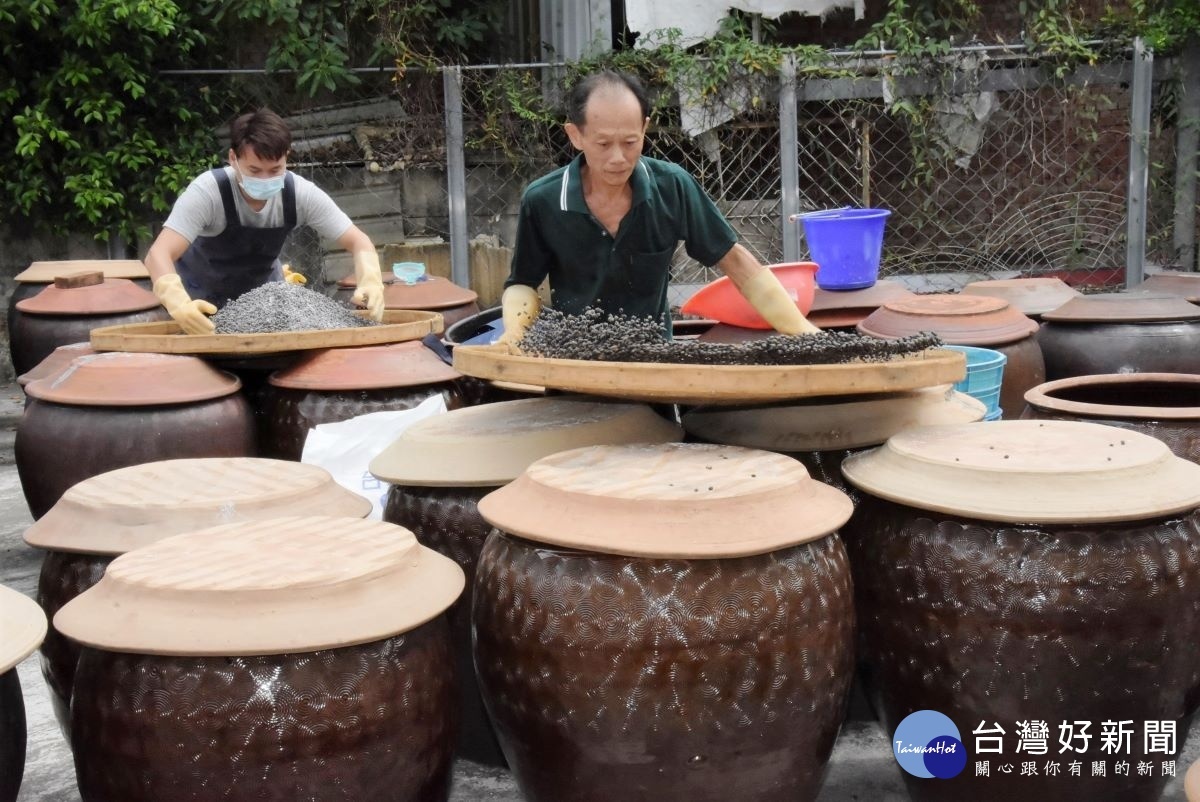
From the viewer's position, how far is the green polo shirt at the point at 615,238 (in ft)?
11.5

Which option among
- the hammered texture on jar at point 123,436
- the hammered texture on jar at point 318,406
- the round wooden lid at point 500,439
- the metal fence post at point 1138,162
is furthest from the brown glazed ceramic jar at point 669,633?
the metal fence post at point 1138,162

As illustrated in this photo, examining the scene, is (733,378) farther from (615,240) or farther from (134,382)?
(134,382)

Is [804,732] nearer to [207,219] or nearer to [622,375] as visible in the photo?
[622,375]

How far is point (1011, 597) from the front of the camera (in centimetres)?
231

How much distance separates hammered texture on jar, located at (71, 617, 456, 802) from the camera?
201cm

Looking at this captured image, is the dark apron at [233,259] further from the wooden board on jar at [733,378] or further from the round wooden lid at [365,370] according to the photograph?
the wooden board on jar at [733,378]

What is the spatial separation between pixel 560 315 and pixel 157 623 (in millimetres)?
1438

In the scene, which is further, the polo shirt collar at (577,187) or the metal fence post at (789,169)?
the metal fence post at (789,169)

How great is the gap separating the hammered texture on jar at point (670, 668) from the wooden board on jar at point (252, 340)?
5.55 feet

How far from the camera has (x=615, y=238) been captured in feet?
11.6

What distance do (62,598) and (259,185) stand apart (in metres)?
2.30

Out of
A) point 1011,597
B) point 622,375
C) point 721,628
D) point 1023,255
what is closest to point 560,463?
point 622,375

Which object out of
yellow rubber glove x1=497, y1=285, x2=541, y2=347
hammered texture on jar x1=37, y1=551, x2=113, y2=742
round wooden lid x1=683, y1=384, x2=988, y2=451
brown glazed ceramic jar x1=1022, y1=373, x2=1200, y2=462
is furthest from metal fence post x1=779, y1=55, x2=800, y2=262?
hammered texture on jar x1=37, y1=551, x2=113, y2=742

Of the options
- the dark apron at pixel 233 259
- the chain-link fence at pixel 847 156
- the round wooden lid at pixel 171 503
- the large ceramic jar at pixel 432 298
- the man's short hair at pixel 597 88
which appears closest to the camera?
the round wooden lid at pixel 171 503
